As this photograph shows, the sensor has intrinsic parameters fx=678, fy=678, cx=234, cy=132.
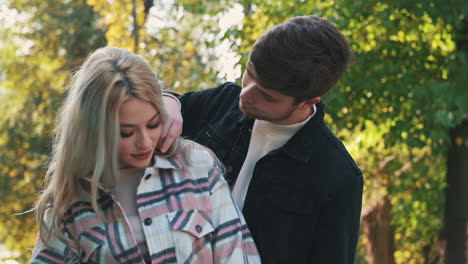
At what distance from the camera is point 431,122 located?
21.4 ft

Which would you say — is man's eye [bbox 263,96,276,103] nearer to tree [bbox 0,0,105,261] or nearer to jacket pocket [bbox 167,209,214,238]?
jacket pocket [bbox 167,209,214,238]

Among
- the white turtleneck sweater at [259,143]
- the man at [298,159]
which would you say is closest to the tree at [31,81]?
the white turtleneck sweater at [259,143]

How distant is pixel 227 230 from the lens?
8.17 ft

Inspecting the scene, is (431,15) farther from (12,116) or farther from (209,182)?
(12,116)

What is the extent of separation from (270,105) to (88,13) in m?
13.5

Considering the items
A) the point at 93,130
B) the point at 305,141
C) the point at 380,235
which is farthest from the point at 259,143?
the point at 380,235

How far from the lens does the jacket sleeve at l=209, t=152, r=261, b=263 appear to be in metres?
2.47

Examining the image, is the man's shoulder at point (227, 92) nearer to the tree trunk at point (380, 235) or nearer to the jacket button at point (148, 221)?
the jacket button at point (148, 221)

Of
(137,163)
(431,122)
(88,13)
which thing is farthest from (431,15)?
(88,13)

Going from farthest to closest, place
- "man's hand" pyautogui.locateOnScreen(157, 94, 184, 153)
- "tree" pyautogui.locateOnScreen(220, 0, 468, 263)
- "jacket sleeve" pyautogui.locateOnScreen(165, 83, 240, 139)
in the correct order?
"tree" pyautogui.locateOnScreen(220, 0, 468, 263) → "jacket sleeve" pyautogui.locateOnScreen(165, 83, 240, 139) → "man's hand" pyautogui.locateOnScreen(157, 94, 184, 153)

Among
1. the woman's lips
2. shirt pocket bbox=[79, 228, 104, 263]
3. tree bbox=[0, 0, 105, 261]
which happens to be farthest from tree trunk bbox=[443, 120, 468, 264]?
tree bbox=[0, 0, 105, 261]

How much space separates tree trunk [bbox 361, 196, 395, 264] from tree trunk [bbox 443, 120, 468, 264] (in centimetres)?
499

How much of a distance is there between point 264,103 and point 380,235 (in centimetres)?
1084

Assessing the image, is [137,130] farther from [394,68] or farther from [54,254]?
[394,68]
